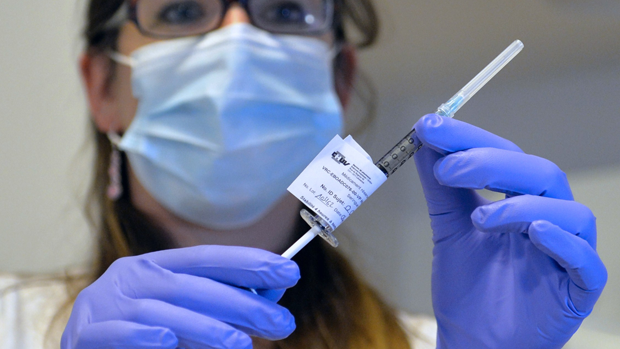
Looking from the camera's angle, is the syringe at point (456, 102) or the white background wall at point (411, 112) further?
the white background wall at point (411, 112)

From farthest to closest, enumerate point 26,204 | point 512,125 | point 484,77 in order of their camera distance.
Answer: point 512,125 < point 26,204 < point 484,77

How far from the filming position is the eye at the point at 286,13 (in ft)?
3.79

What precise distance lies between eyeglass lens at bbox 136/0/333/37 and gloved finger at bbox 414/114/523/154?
0.61 m

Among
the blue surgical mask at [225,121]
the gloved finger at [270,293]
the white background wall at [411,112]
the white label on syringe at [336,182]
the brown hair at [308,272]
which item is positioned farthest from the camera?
the white background wall at [411,112]

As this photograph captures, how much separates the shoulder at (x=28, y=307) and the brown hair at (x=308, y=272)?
87mm

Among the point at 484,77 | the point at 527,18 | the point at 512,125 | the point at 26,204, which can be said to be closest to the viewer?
the point at 484,77

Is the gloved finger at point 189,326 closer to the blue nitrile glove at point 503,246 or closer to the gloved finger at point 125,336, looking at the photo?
the gloved finger at point 125,336

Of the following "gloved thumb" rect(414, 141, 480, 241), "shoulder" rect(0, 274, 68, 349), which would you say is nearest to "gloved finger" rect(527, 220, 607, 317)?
"gloved thumb" rect(414, 141, 480, 241)

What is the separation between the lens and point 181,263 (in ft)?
2.33

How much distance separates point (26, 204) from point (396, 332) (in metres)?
1.23

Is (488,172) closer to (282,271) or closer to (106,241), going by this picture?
(282,271)

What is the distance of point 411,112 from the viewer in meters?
2.15

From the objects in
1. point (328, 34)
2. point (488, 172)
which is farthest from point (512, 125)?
point (488, 172)

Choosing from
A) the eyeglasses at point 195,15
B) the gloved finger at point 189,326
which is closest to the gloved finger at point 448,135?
the gloved finger at point 189,326
